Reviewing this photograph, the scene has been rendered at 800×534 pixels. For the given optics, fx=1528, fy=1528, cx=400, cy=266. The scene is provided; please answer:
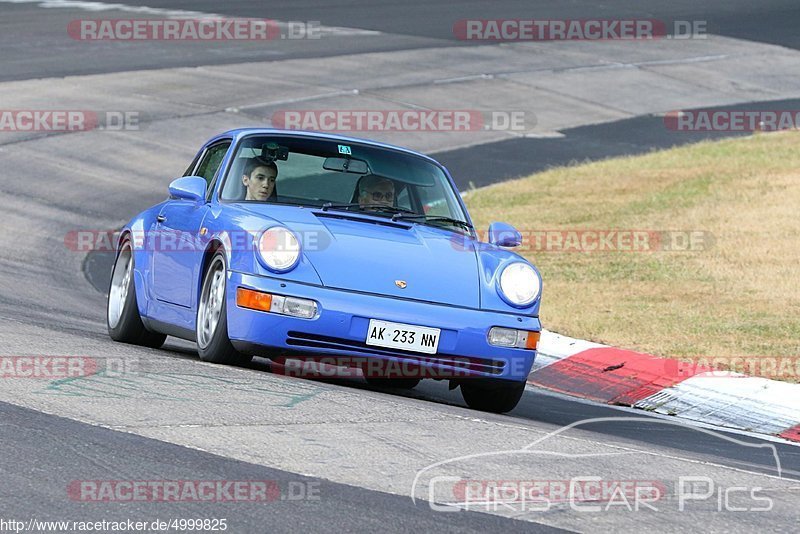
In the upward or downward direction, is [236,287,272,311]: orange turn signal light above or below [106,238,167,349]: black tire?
above

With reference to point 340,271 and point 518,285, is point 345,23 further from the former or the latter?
point 340,271

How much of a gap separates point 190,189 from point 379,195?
1095 mm

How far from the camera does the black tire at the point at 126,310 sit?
31.2ft

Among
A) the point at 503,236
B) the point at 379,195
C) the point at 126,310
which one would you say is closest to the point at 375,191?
the point at 379,195

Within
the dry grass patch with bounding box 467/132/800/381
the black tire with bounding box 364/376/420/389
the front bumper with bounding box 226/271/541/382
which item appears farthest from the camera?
the dry grass patch with bounding box 467/132/800/381

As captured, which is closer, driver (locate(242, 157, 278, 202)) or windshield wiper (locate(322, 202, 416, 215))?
windshield wiper (locate(322, 202, 416, 215))

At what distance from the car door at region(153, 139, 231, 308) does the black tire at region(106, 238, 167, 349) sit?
16.7 inches

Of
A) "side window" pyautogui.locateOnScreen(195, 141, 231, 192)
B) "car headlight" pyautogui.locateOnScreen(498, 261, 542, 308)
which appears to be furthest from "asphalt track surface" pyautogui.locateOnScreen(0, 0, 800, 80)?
"car headlight" pyautogui.locateOnScreen(498, 261, 542, 308)

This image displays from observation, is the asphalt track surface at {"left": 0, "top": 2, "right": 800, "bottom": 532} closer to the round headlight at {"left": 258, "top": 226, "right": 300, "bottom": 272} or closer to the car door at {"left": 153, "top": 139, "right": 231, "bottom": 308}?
the car door at {"left": 153, "top": 139, "right": 231, "bottom": 308}

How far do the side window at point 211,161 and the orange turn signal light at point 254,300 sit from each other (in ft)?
5.38

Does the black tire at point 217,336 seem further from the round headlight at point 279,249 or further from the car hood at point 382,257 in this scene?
the car hood at point 382,257

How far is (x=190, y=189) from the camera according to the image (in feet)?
29.0

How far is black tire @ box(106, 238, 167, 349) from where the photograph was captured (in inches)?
375

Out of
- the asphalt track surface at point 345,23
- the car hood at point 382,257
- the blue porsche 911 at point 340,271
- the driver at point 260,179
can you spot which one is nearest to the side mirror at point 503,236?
the blue porsche 911 at point 340,271
